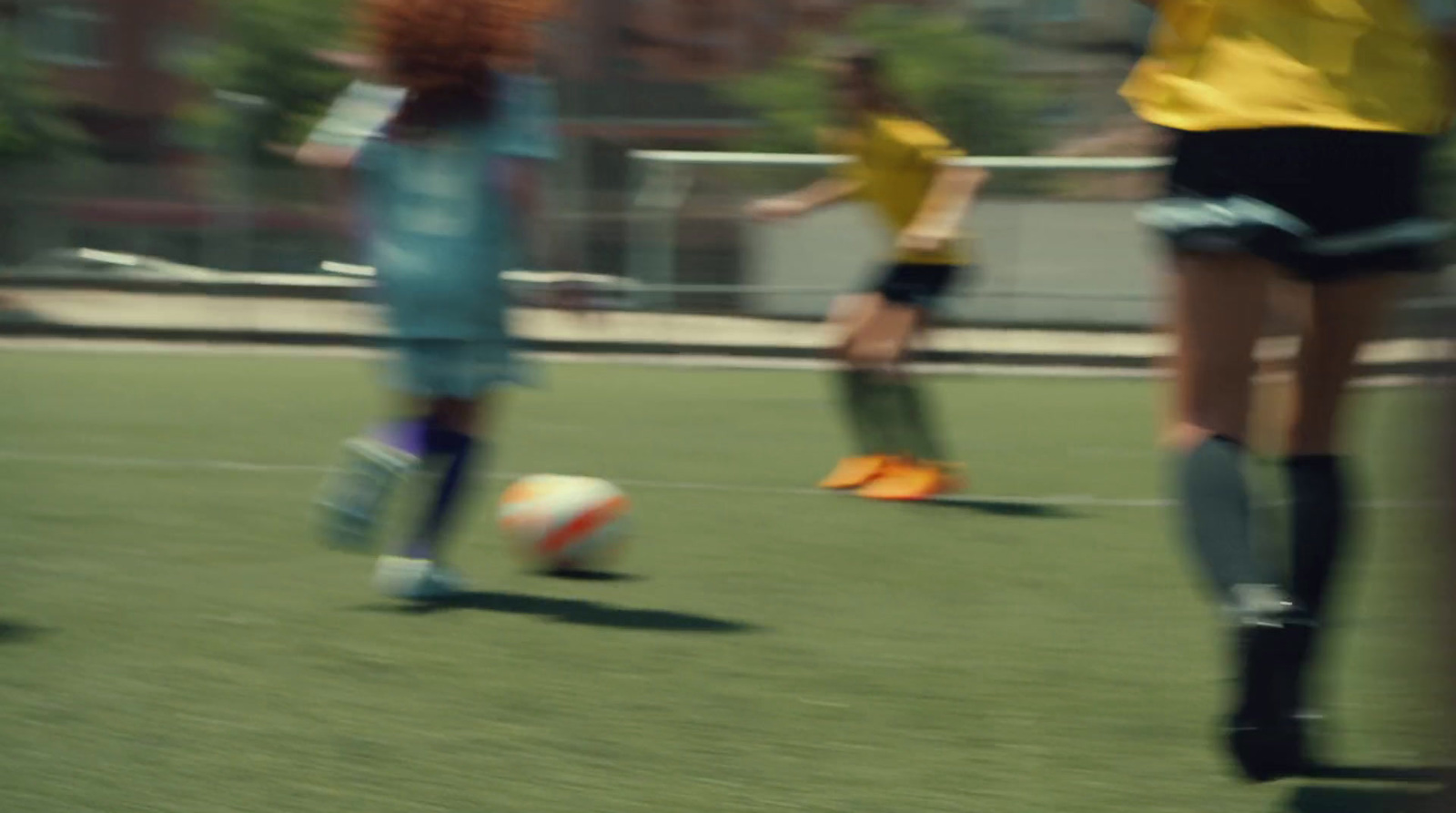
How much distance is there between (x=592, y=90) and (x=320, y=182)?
2198 cm

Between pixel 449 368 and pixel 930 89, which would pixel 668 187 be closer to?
pixel 930 89

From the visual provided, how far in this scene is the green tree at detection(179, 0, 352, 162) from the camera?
33844 millimetres

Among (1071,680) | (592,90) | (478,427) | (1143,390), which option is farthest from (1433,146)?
(592,90)

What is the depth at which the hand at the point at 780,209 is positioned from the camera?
9.38 metres

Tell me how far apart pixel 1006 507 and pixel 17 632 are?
4.14 m

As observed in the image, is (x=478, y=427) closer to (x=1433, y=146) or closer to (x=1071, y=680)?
(x=1071, y=680)

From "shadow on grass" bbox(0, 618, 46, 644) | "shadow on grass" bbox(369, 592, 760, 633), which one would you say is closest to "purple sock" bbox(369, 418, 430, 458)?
"shadow on grass" bbox(369, 592, 760, 633)

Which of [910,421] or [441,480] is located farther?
[910,421]

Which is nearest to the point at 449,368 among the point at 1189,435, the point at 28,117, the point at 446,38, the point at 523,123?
the point at 523,123

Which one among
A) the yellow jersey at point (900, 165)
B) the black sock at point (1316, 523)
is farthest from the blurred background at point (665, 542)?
the yellow jersey at point (900, 165)

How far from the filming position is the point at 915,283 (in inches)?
365

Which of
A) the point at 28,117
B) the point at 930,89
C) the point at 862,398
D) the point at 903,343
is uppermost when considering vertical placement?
the point at 903,343

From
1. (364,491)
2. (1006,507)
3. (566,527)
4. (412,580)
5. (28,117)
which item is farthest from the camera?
(28,117)

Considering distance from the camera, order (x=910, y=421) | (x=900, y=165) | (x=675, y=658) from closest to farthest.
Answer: (x=675, y=658)
(x=910, y=421)
(x=900, y=165)
